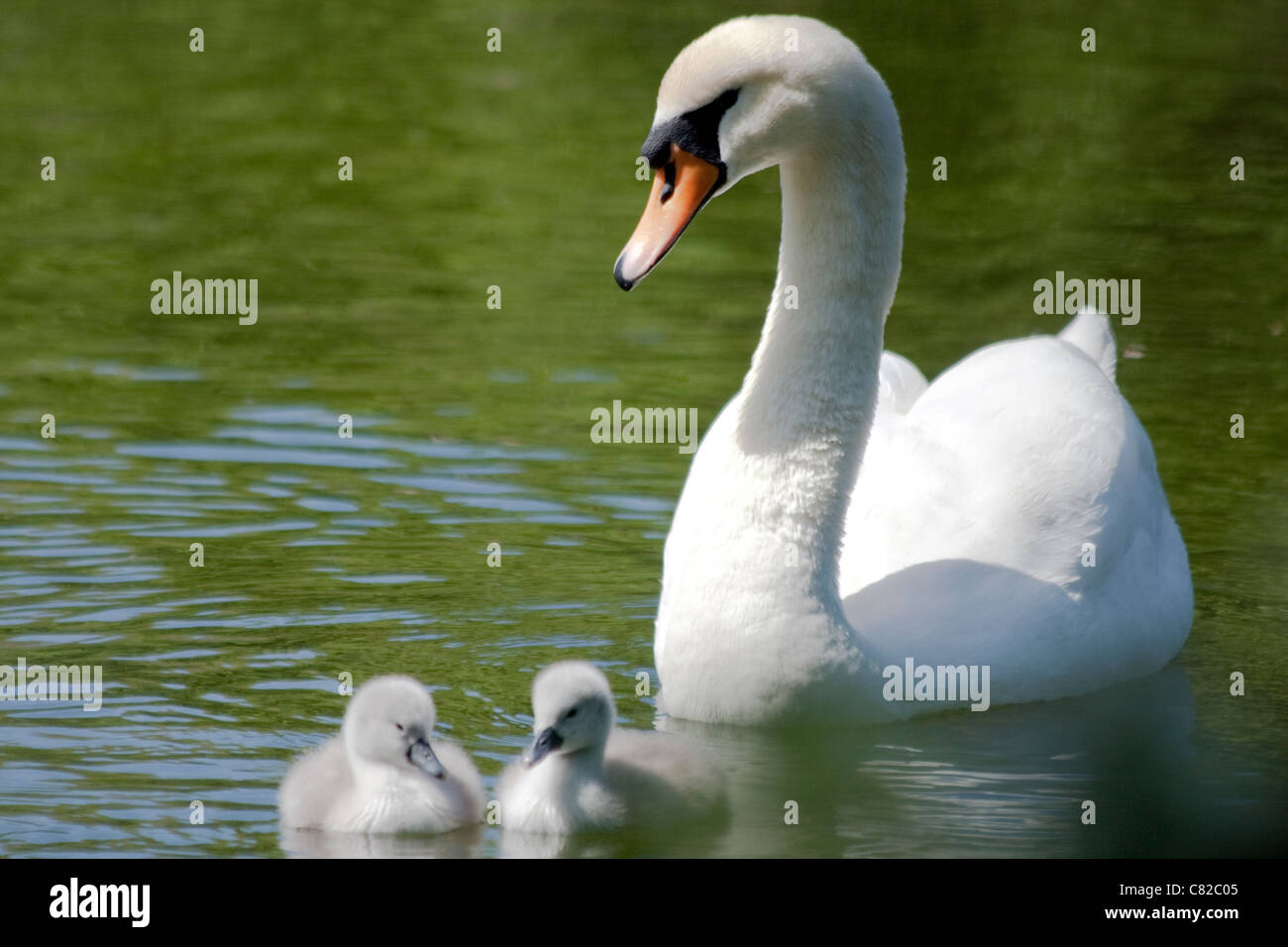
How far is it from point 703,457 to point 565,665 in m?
2.05

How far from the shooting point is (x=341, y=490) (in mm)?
10258

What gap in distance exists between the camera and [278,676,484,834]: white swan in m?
6.49

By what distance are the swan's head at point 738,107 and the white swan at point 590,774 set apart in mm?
1324

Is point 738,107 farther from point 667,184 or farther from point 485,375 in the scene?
point 485,375

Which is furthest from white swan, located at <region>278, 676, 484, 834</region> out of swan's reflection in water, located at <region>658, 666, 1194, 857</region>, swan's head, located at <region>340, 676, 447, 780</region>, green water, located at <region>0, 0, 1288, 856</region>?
swan's reflection in water, located at <region>658, 666, 1194, 857</region>

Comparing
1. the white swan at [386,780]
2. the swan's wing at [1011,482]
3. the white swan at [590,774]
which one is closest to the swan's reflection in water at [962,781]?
the white swan at [590,774]

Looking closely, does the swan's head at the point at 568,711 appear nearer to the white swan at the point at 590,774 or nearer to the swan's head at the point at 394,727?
the white swan at the point at 590,774

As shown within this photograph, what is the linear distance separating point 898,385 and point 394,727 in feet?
11.3

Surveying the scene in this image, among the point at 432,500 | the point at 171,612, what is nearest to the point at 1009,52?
the point at 432,500

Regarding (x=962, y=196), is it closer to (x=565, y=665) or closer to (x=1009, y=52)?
(x=1009, y=52)

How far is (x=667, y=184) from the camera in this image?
23.4 ft

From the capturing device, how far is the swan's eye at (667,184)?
7.11 m

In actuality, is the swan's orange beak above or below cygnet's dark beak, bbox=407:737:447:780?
above

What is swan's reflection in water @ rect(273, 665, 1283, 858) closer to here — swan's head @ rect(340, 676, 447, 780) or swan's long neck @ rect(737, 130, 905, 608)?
swan's head @ rect(340, 676, 447, 780)
